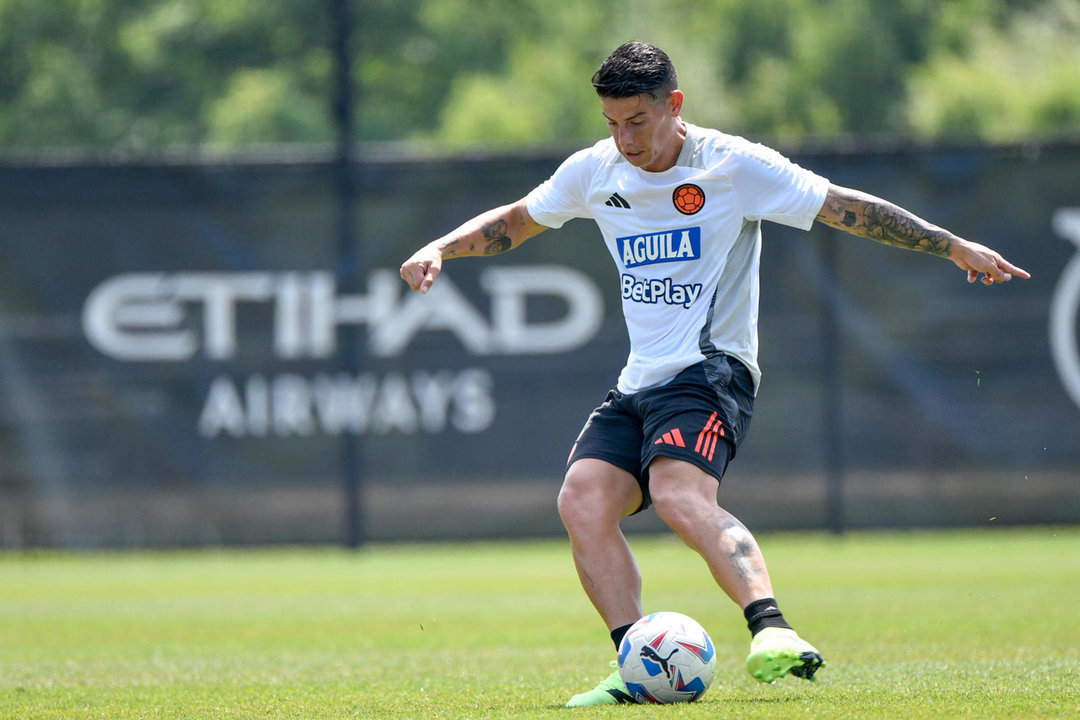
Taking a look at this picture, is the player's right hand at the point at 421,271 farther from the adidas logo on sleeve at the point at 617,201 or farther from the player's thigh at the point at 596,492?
the player's thigh at the point at 596,492

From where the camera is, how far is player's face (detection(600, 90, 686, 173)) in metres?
4.53

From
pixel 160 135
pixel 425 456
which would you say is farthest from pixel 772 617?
pixel 160 135

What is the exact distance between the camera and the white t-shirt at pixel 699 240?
4.68 m

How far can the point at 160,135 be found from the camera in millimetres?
30344

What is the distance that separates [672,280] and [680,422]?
0.50 meters

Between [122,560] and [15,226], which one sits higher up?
[15,226]

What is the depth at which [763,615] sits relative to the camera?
4.21m

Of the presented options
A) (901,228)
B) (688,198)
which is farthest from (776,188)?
(901,228)

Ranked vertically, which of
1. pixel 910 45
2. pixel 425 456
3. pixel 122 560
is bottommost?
pixel 122 560

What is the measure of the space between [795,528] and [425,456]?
2756 millimetres

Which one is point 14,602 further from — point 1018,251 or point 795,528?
point 1018,251

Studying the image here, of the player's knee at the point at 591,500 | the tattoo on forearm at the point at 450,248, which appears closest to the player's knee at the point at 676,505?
the player's knee at the point at 591,500

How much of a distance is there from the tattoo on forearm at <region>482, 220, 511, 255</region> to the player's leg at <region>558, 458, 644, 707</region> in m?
0.96

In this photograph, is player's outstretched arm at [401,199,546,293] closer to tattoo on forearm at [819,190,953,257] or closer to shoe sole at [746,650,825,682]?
tattoo on forearm at [819,190,953,257]
